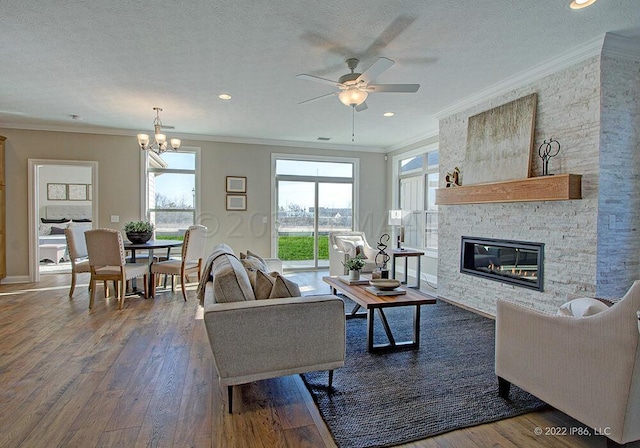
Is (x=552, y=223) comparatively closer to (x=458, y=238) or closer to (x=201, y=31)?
(x=458, y=238)

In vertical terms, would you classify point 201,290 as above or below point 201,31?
below

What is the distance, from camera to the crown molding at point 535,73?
3.09 m

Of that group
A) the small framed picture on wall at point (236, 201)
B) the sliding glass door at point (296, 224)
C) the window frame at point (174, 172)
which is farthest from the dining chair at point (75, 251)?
the sliding glass door at point (296, 224)

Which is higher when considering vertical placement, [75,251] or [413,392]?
[75,251]

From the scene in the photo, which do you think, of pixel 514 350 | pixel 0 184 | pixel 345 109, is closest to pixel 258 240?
pixel 345 109

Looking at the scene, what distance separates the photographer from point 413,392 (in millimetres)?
2361

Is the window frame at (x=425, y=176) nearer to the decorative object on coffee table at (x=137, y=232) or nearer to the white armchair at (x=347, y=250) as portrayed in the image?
the white armchair at (x=347, y=250)

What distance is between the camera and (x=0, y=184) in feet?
18.6

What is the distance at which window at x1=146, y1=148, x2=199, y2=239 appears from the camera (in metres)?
6.55

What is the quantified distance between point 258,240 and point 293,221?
0.84m

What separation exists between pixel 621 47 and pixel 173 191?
21.2ft

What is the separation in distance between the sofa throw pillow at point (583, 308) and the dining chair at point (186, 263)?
4.26 meters

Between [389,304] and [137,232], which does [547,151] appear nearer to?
[389,304]

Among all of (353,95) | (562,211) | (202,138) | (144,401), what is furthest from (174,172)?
(562,211)
